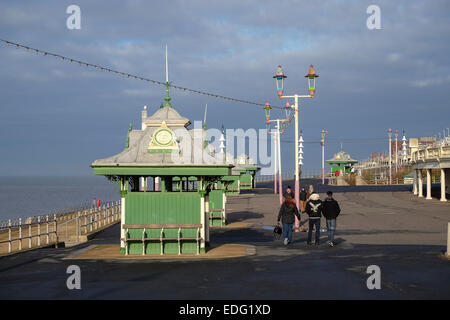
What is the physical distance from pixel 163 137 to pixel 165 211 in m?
2.22

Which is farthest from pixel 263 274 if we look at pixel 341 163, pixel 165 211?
pixel 341 163

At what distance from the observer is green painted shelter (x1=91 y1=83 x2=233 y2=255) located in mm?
15195

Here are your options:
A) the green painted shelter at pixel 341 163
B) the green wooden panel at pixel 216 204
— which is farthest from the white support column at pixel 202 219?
the green painted shelter at pixel 341 163

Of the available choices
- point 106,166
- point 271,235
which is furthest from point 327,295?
point 271,235

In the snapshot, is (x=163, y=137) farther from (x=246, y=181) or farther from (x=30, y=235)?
(x=246, y=181)

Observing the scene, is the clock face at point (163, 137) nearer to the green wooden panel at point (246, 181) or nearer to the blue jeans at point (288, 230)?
the blue jeans at point (288, 230)

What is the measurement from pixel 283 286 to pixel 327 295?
117 cm

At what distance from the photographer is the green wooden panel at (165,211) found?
15.6m

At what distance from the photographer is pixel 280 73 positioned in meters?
23.8

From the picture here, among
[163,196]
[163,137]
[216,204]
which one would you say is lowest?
[216,204]

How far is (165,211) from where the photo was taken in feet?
51.1

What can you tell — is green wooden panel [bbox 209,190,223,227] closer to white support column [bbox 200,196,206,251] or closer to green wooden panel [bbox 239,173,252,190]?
white support column [bbox 200,196,206,251]

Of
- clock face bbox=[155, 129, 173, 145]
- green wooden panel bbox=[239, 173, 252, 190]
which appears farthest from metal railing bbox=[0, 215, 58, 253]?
green wooden panel bbox=[239, 173, 252, 190]
